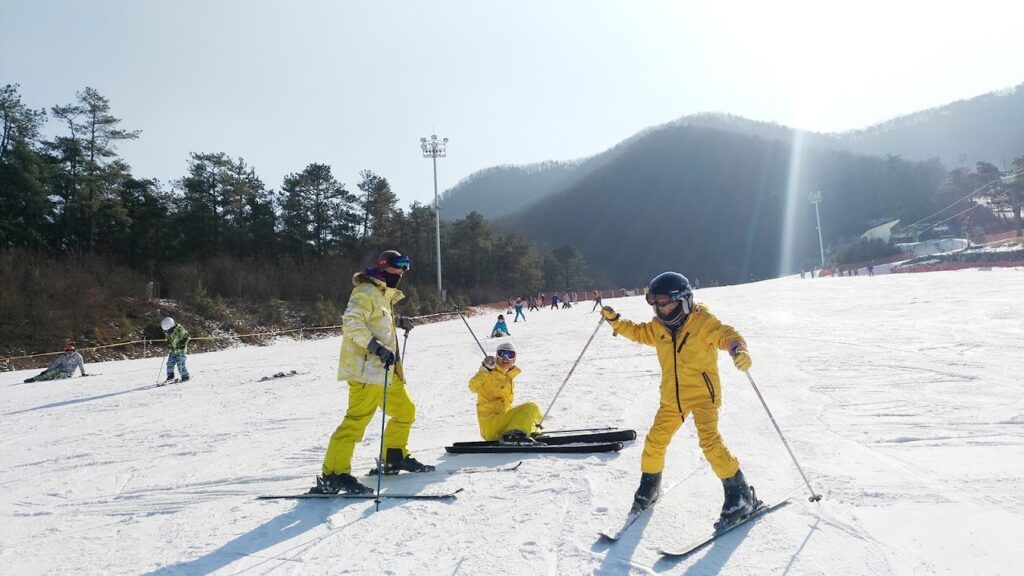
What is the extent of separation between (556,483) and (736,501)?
1.39 metres

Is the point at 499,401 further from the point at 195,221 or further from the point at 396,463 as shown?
the point at 195,221

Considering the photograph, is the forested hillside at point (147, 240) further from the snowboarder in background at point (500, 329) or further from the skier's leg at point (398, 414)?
the skier's leg at point (398, 414)

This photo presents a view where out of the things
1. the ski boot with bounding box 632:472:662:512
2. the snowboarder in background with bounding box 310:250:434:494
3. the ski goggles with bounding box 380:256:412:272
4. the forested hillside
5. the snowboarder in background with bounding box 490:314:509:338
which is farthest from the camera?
the forested hillside

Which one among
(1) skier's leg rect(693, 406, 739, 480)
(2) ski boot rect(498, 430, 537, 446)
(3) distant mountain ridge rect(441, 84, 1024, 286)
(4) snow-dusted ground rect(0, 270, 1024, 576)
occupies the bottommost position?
(4) snow-dusted ground rect(0, 270, 1024, 576)

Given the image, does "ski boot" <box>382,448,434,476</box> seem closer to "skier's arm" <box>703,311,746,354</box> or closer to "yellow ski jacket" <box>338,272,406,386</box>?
"yellow ski jacket" <box>338,272,406,386</box>

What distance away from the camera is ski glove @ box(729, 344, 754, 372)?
3324 mm

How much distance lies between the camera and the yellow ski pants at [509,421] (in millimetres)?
5621

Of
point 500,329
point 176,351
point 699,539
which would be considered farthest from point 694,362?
point 500,329

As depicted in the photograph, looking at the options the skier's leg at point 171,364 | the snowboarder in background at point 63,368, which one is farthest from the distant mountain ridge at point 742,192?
the skier's leg at point 171,364

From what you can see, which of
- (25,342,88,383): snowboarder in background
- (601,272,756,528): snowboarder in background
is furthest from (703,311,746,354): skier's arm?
(25,342,88,383): snowboarder in background

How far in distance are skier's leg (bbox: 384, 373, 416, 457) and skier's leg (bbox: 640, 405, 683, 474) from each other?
2.00 meters

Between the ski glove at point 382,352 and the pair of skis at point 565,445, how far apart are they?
169 centimetres

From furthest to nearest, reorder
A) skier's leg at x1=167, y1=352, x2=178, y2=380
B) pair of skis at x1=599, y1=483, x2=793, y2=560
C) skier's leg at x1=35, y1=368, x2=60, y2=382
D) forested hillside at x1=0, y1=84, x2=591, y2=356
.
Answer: forested hillside at x1=0, y1=84, x2=591, y2=356 < skier's leg at x1=35, y1=368, x2=60, y2=382 < skier's leg at x1=167, y1=352, x2=178, y2=380 < pair of skis at x1=599, y1=483, x2=793, y2=560

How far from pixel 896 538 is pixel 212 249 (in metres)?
43.0
